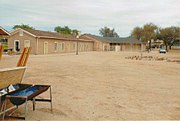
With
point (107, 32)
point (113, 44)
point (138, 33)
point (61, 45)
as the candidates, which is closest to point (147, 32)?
point (138, 33)

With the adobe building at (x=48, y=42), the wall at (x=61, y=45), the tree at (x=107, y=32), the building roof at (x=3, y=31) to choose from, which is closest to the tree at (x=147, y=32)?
the adobe building at (x=48, y=42)

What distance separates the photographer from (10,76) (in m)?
4.28

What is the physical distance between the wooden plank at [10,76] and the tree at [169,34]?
2746 inches

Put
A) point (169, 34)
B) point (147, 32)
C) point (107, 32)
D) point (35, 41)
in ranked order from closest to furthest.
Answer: point (35, 41) → point (169, 34) → point (147, 32) → point (107, 32)

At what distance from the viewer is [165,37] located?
7094 centimetres

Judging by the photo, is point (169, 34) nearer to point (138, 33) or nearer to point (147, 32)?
point (147, 32)

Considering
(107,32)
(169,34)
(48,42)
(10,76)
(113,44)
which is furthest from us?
(107,32)

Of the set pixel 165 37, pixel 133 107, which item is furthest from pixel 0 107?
pixel 165 37

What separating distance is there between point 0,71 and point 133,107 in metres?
3.08

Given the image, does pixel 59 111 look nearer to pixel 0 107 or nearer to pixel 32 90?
pixel 32 90

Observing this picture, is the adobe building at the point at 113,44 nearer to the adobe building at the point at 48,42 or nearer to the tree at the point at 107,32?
the adobe building at the point at 48,42

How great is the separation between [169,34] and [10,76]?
71.1 meters

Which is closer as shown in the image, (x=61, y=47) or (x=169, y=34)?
(x=61, y=47)

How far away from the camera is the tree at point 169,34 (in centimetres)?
6865
